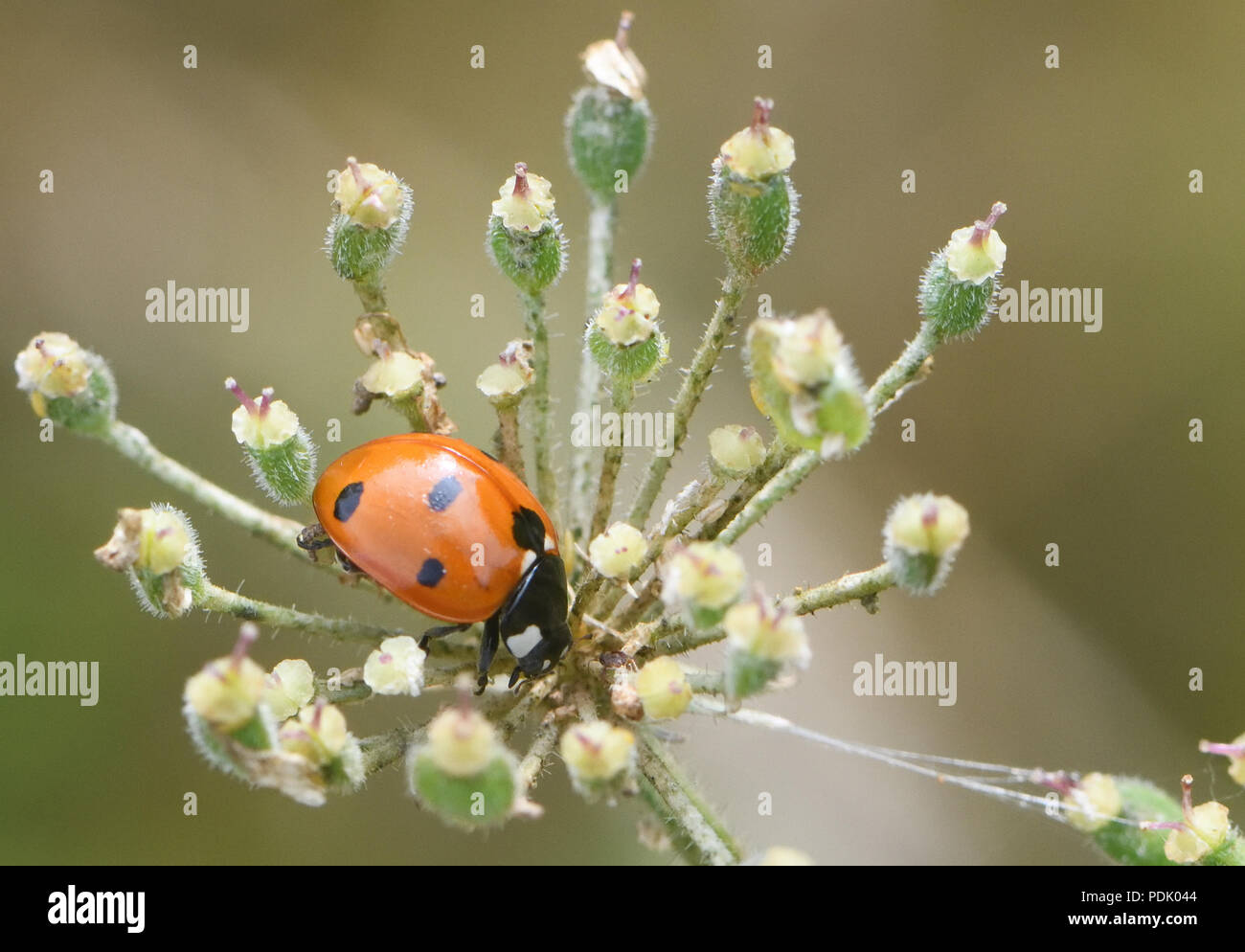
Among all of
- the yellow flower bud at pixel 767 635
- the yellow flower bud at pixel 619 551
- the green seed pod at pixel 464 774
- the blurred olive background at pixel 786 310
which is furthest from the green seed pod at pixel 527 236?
the blurred olive background at pixel 786 310

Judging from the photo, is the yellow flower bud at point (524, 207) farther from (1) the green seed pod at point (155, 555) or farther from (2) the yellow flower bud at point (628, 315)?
(1) the green seed pod at point (155, 555)

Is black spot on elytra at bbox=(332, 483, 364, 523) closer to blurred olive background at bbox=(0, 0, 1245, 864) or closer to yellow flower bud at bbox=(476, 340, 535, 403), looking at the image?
yellow flower bud at bbox=(476, 340, 535, 403)

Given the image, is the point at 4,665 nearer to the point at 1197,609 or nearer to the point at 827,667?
the point at 827,667

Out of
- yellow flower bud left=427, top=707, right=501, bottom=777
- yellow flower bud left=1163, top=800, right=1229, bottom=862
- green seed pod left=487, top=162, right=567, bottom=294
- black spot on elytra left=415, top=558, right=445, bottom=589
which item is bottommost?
yellow flower bud left=1163, top=800, right=1229, bottom=862

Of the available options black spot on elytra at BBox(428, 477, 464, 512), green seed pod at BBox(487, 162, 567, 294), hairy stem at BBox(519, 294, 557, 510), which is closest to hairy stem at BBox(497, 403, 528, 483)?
hairy stem at BBox(519, 294, 557, 510)

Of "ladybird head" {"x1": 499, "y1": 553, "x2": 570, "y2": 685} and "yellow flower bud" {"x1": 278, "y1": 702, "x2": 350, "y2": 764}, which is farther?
"ladybird head" {"x1": 499, "y1": 553, "x2": 570, "y2": 685}
